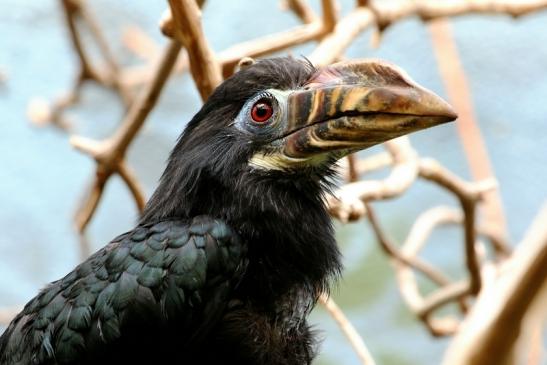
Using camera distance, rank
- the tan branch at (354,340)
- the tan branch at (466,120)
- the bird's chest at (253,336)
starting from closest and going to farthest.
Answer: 1. the bird's chest at (253,336)
2. the tan branch at (354,340)
3. the tan branch at (466,120)

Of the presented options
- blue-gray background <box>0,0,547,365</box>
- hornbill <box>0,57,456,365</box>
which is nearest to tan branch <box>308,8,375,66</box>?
hornbill <box>0,57,456,365</box>

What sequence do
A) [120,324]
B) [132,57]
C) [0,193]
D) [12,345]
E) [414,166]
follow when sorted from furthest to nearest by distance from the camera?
[0,193]
[132,57]
[414,166]
[12,345]
[120,324]

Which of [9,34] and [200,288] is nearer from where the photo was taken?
[200,288]

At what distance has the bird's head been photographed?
2.22 metres

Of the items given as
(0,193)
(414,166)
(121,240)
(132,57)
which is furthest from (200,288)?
(0,193)

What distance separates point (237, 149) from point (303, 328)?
0.49 meters

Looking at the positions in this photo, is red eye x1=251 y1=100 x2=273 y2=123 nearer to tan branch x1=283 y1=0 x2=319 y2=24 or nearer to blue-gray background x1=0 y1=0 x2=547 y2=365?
tan branch x1=283 y1=0 x2=319 y2=24

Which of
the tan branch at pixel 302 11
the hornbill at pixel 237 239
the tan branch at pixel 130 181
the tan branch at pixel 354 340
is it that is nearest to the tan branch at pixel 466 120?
the tan branch at pixel 302 11

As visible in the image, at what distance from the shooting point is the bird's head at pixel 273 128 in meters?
2.22

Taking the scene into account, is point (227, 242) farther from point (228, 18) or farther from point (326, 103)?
point (228, 18)

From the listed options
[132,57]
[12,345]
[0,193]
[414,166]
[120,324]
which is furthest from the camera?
[0,193]

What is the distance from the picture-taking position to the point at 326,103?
2256 mm

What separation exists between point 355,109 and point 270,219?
355mm

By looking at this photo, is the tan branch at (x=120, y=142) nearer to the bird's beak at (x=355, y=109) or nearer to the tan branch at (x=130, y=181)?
the tan branch at (x=130, y=181)
